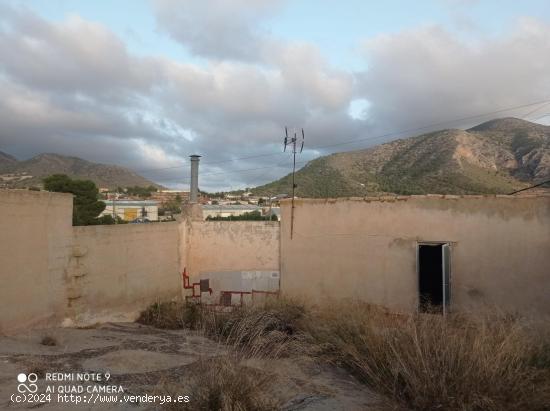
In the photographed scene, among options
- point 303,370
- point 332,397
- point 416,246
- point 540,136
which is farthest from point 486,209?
point 540,136

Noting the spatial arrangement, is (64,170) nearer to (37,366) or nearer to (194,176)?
(194,176)

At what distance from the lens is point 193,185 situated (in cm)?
1579

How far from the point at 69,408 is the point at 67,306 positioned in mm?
5549

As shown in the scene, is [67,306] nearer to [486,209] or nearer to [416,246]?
[416,246]

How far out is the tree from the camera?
28.8 meters

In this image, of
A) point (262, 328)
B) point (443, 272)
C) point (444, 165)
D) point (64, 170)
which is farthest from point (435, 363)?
point (64, 170)

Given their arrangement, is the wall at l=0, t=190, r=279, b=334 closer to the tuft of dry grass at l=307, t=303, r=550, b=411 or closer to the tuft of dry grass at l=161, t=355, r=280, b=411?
the tuft of dry grass at l=161, t=355, r=280, b=411

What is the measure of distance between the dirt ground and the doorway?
4.67m

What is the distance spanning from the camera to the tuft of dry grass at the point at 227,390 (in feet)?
13.9

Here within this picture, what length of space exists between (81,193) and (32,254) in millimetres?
22747

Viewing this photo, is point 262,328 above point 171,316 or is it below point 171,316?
above

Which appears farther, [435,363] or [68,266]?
[68,266]

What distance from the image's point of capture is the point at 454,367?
4.66 m

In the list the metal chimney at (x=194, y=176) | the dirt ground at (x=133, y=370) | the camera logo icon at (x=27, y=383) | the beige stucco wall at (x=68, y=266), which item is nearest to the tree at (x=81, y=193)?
the metal chimney at (x=194, y=176)
